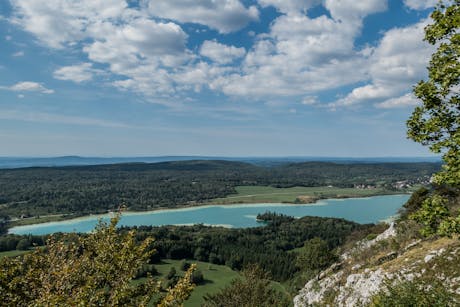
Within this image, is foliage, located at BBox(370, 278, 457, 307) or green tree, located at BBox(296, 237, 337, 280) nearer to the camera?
foliage, located at BBox(370, 278, 457, 307)

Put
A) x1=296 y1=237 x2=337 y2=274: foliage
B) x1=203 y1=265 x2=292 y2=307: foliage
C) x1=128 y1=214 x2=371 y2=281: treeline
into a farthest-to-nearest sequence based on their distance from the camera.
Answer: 1. x1=128 y1=214 x2=371 y2=281: treeline
2. x1=296 y1=237 x2=337 y2=274: foliage
3. x1=203 y1=265 x2=292 y2=307: foliage

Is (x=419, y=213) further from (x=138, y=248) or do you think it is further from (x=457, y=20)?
(x=138, y=248)

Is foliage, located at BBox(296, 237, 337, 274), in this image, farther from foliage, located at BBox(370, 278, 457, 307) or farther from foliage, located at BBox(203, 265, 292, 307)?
foliage, located at BBox(370, 278, 457, 307)

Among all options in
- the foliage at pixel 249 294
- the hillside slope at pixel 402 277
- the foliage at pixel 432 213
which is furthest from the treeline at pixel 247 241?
the foliage at pixel 432 213

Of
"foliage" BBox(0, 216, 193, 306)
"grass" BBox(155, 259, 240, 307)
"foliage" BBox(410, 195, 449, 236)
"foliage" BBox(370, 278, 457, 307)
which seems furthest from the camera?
"grass" BBox(155, 259, 240, 307)

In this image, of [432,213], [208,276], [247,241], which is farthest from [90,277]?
[247,241]

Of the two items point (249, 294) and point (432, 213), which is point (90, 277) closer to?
point (432, 213)

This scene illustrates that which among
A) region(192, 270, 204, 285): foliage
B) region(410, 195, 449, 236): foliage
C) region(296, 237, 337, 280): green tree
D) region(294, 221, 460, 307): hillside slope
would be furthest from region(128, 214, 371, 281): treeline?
region(410, 195, 449, 236): foliage
